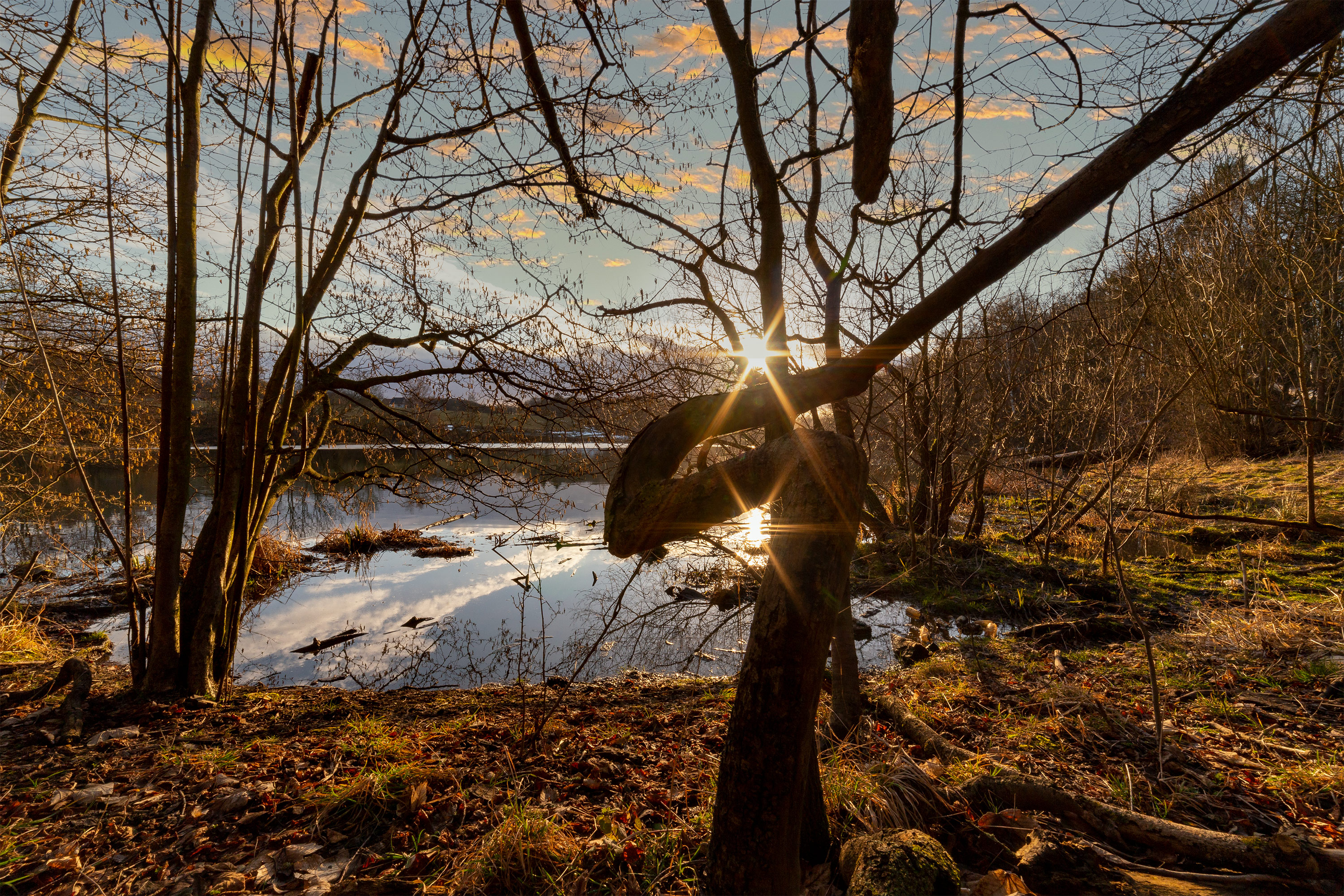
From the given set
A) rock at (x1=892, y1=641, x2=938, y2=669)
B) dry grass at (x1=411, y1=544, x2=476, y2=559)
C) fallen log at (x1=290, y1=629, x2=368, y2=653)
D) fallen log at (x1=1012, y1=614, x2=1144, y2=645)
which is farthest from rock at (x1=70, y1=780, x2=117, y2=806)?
dry grass at (x1=411, y1=544, x2=476, y2=559)

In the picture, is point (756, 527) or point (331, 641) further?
point (331, 641)

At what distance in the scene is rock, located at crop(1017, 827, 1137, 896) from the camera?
202 centimetres

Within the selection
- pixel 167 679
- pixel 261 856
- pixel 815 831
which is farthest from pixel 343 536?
pixel 815 831

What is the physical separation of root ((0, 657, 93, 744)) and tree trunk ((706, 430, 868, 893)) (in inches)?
180

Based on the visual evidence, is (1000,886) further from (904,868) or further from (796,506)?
(796,506)

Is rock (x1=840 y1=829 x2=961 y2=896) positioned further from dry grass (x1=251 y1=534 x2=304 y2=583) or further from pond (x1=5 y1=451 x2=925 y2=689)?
dry grass (x1=251 y1=534 x2=304 y2=583)

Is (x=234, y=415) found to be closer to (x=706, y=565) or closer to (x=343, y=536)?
(x=706, y=565)

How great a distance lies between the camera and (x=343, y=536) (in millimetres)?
15484

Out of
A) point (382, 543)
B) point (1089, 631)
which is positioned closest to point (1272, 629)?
point (1089, 631)

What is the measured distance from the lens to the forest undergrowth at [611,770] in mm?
2531

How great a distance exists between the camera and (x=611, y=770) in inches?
144

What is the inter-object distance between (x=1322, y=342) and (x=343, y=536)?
69.3 ft

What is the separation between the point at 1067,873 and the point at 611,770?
238 centimetres

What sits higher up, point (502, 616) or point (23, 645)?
point (23, 645)
